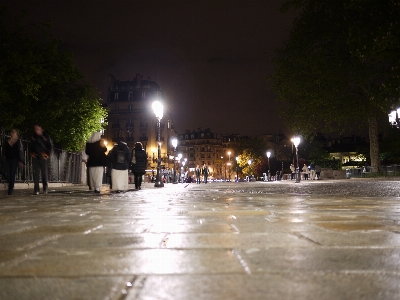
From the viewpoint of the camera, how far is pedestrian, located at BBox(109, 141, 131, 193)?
1511cm

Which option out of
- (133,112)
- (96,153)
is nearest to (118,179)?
(96,153)

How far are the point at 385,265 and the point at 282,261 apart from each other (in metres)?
0.57

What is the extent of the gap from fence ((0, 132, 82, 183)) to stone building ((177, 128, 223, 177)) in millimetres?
140208

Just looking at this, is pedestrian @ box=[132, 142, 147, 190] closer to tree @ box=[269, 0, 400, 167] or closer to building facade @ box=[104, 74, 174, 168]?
tree @ box=[269, 0, 400, 167]

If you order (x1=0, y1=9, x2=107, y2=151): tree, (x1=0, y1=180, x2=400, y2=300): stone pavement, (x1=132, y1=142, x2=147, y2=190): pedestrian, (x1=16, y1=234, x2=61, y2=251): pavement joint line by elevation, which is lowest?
(x1=0, y1=180, x2=400, y2=300): stone pavement

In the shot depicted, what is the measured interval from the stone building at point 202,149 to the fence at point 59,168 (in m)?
140

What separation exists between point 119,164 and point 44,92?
2182 cm

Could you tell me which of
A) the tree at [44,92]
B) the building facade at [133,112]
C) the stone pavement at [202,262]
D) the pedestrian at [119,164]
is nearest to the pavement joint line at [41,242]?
the stone pavement at [202,262]

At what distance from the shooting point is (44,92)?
34250 mm

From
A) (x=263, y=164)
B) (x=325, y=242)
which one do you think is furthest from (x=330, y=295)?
(x=263, y=164)

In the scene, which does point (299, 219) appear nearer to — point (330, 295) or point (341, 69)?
point (330, 295)

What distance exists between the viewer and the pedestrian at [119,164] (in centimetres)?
1511

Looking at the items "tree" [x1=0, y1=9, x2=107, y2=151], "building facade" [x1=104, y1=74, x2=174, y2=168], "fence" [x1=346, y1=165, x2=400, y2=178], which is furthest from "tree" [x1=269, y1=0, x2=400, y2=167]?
"building facade" [x1=104, y1=74, x2=174, y2=168]

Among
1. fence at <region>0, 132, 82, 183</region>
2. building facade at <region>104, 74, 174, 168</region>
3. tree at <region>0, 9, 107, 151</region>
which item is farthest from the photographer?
building facade at <region>104, 74, 174, 168</region>
